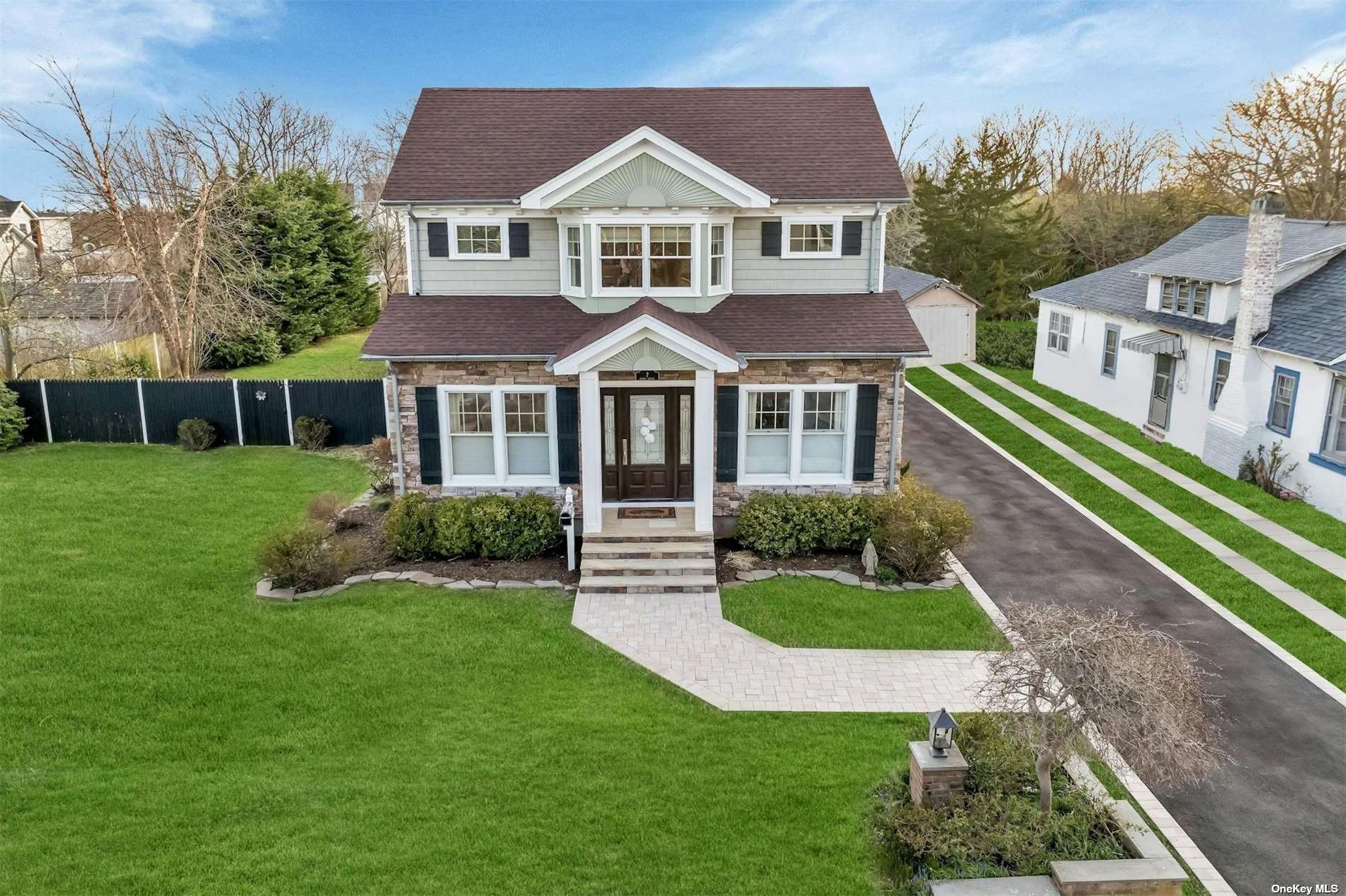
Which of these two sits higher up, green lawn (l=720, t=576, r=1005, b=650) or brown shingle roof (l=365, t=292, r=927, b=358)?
brown shingle roof (l=365, t=292, r=927, b=358)

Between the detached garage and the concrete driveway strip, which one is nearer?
the concrete driveway strip

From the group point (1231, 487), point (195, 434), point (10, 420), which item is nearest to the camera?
point (1231, 487)

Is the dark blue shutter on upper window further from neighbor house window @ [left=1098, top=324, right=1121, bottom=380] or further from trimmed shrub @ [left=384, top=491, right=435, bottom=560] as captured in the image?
neighbor house window @ [left=1098, top=324, right=1121, bottom=380]

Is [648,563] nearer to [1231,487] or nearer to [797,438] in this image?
[797,438]

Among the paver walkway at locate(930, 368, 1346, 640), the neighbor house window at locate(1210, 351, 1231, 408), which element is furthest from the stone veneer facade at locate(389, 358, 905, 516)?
the neighbor house window at locate(1210, 351, 1231, 408)

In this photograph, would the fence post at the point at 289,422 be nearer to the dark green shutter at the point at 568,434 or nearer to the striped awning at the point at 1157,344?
the dark green shutter at the point at 568,434

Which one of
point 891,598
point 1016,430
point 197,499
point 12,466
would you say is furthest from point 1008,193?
point 12,466

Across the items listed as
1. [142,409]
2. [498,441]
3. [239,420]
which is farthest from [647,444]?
[142,409]
